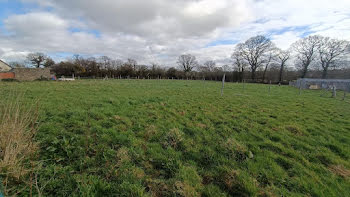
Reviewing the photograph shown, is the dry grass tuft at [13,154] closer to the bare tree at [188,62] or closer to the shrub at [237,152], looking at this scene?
the shrub at [237,152]

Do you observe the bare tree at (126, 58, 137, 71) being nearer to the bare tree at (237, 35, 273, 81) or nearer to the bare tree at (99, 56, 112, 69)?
the bare tree at (99, 56, 112, 69)

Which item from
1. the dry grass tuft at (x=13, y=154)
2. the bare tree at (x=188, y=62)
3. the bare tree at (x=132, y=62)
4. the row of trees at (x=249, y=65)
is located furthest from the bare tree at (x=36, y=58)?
the dry grass tuft at (x=13, y=154)

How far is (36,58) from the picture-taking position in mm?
44531

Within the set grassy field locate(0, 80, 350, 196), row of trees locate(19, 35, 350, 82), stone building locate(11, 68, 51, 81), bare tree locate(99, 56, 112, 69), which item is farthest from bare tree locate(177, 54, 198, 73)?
grassy field locate(0, 80, 350, 196)

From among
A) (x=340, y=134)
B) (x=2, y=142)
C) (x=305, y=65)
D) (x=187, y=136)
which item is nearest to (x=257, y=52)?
(x=305, y=65)

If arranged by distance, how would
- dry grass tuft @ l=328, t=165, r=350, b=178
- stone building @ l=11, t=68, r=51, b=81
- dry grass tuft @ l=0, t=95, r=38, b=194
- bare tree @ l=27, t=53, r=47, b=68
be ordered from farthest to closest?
bare tree @ l=27, t=53, r=47, b=68 < stone building @ l=11, t=68, r=51, b=81 < dry grass tuft @ l=328, t=165, r=350, b=178 < dry grass tuft @ l=0, t=95, r=38, b=194

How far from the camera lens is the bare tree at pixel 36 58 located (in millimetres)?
44456

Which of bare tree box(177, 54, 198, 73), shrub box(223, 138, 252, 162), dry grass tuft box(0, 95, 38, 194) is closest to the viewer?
dry grass tuft box(0, 95, 38, 194)

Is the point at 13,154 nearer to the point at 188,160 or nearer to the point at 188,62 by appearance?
the point at 188,160

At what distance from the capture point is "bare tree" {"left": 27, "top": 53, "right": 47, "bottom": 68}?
44456 mm

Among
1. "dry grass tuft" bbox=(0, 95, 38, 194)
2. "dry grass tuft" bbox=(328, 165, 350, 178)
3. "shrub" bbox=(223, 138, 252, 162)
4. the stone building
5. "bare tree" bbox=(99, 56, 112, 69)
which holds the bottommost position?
"dry grass tuft" bbox=(328, 165, 350, 178)

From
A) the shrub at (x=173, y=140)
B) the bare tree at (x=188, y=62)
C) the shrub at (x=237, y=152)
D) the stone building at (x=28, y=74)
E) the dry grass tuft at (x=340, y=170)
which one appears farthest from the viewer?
the bare tree at (x=188, y=62)

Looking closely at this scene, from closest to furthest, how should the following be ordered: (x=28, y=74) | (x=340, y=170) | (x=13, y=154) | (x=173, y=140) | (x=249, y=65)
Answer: (x=13, y=154) → (x=340, y=170) → (x=173, y=140) → (x=28, y=74) → (x=249, y=65)

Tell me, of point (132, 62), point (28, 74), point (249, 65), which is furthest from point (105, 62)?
point (249, 65)
